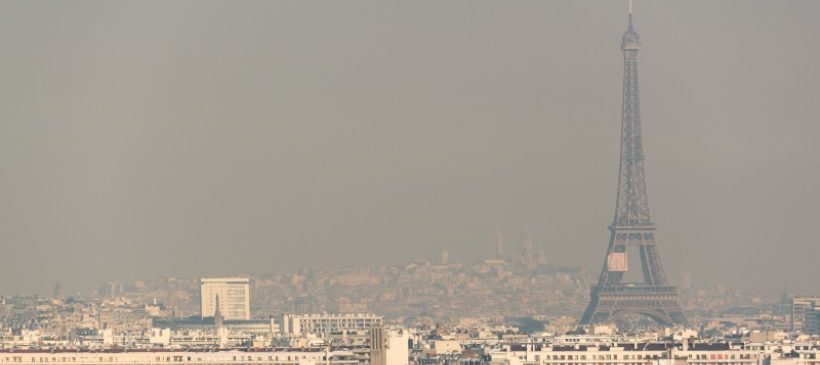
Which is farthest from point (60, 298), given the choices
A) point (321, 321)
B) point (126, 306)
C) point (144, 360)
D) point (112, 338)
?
point (144, 360)

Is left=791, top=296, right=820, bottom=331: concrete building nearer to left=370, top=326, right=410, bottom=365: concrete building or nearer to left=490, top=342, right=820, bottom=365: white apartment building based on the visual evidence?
left=490, top=342, right=820, bottom=365: white apartment building

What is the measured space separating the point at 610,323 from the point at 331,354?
7148 centimetres

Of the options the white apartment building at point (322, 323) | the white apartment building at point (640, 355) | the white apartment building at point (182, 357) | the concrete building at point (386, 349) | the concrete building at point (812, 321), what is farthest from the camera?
the white apartment building at point (322, 323)

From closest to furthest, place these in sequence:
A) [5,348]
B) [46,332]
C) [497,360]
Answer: [497,360] → [5,348] → [46,332]

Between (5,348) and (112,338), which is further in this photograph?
(112,338)

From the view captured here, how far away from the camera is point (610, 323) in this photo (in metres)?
165

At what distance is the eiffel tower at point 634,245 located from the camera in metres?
169

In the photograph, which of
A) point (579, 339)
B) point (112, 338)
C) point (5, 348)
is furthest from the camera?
point (112, 338)

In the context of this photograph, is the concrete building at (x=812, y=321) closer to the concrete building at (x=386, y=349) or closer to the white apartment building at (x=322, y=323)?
the white apartment building at (x=322, y=323)

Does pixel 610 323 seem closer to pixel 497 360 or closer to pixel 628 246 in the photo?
pixel 628 246

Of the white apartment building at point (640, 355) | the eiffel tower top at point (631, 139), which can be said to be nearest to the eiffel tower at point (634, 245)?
the eiffel tower top at point (631, 139)

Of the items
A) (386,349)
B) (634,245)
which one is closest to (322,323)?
(634,245)

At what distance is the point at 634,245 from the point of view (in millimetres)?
172250

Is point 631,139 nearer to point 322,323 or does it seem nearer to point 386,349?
point 322,323
